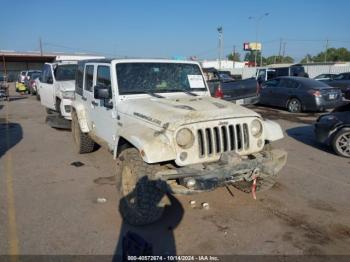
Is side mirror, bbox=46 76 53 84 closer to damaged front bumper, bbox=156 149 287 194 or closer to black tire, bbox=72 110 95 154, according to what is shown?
black tire, bbox=72 110 95 154

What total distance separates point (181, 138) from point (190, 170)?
0.39m

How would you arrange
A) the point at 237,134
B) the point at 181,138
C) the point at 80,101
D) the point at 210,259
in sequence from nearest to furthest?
the point at 210,259, the point at 181,138, the point at 237,134, the point at 80,101

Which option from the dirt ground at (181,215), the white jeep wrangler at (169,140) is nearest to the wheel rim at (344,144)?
the dirt ground at (181,215)

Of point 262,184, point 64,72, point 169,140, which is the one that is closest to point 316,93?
point 64,72

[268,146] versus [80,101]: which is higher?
[80,101]

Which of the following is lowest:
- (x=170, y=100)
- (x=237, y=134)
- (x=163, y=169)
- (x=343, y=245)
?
(x=343, y=245)

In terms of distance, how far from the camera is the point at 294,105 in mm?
14266

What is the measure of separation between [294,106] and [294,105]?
0.04 meters

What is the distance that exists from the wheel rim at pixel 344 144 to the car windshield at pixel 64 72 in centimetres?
830

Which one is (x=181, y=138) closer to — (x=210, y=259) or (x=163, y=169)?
(x=163, y=169)

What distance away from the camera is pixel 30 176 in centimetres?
628

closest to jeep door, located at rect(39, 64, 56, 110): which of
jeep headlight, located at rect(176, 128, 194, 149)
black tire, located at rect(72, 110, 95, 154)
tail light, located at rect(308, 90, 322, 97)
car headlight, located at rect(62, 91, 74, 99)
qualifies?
car headlight, located at rect(62, 91, 74, 99)

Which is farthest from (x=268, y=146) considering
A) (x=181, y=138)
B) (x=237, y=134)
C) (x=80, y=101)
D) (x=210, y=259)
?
(x=80, y=101)

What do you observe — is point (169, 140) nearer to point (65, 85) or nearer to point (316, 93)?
point (65, 85)
